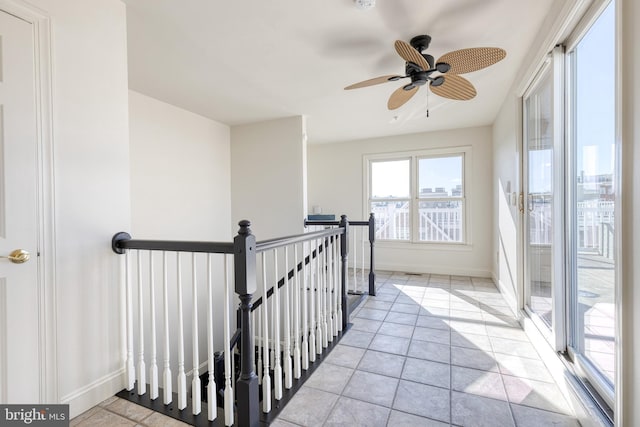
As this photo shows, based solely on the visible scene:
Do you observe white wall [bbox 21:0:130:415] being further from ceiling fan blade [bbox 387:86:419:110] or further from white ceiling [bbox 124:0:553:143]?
ceiling fan blade [bbox 387:86:419:110]

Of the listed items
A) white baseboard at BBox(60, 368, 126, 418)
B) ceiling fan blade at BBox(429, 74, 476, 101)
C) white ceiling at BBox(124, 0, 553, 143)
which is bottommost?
white baseboard at BBox(60, 368, 126, 418)

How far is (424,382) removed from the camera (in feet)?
6.20

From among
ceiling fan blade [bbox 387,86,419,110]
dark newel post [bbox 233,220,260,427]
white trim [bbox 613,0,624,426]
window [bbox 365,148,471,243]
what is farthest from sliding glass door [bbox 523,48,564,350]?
window [bbox 365,148,471,243]

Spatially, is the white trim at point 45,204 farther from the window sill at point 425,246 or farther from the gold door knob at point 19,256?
the window sill at point 425,246

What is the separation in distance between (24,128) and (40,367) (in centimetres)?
120

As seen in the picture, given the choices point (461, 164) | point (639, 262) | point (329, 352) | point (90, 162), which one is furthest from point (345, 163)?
point (639, 262)

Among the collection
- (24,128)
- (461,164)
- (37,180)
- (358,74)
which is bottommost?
(37,180)

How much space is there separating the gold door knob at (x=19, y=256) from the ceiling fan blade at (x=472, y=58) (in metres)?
2.66

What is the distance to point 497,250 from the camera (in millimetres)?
4195

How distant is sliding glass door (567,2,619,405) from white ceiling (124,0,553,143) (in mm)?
633

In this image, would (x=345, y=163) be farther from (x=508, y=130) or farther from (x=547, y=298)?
(x=547, y=298)

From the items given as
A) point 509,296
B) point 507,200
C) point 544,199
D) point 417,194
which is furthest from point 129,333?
point 417,194

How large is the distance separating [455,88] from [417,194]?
291 cm

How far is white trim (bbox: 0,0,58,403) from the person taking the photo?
4.80 feet
